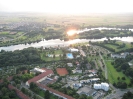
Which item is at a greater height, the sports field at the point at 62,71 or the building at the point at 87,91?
the sports field at the point at 62,71

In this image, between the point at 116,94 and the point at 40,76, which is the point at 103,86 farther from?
the point at 40,76

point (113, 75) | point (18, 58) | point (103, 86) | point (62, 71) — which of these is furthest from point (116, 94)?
point (18, 58)

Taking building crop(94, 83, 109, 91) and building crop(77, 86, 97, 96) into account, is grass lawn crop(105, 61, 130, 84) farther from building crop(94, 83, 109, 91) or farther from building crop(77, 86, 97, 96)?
building crop(77, 86, 97, 96)

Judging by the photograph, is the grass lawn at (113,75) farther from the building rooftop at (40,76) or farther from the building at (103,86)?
the building rooftop at (40,76)

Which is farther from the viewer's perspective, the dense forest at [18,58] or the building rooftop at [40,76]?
the dense forest at [18,58]

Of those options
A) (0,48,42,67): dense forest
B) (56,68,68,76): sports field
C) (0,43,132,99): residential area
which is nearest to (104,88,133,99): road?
(0,43,132,99): residential area

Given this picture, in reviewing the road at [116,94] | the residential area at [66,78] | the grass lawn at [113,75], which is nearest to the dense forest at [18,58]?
the residential area at [66,78]

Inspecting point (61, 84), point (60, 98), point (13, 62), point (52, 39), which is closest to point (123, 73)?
point (61, 84)

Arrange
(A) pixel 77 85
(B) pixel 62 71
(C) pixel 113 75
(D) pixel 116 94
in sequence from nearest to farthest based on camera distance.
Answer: (D) pixel 116 94 → (A) pixel 77 85 → (C) pixel 113 75 → (B) pixel 62 71

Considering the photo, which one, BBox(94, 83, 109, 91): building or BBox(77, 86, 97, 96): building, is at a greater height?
BBox(94, 83, 109, 91): building

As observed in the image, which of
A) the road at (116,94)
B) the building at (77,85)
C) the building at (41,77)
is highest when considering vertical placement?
the building at (41,77)

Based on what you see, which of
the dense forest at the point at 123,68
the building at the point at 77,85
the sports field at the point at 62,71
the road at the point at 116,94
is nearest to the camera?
the road at the point at 116,94
